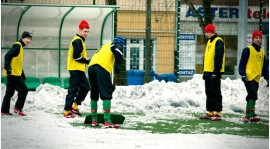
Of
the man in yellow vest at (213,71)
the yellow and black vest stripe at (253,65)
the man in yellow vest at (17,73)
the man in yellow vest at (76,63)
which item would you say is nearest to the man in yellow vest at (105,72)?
the man in yellow vest at (76,63)

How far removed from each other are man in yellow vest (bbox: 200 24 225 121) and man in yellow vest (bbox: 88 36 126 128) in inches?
89.0

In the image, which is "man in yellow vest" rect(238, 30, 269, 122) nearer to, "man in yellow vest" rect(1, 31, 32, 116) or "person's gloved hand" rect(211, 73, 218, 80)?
"person's gloved hand" rect(211, 73, 218, 80)

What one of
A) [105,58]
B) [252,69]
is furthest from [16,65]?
[252,69]

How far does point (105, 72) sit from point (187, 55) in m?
9.49

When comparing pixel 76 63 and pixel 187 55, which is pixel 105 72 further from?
pixel 187 55

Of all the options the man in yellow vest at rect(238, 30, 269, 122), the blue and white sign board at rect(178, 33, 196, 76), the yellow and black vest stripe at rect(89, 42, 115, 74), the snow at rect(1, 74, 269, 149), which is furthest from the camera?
the blue and white sign board at rect(178, 33, 196, 76)

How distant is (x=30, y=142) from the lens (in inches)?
344

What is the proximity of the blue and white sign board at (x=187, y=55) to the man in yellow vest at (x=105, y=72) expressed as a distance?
9.12 metres

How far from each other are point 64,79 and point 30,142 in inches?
425

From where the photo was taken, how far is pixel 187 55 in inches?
786

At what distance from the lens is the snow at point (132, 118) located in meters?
Result: 8.70

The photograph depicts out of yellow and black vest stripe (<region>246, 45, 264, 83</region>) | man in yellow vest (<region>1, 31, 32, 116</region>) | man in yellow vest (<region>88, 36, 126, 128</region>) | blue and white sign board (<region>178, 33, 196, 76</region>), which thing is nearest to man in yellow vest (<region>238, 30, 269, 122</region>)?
yellow and black vest stripe (<region>246, 45, 264, 83</region>)

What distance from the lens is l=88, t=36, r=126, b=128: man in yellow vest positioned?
1063 centimetres

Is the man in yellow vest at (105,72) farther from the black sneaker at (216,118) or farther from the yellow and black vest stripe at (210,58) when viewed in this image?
the black sneaker at (216,118)
